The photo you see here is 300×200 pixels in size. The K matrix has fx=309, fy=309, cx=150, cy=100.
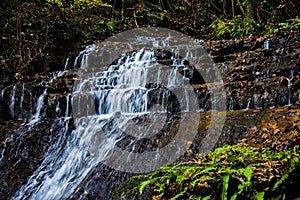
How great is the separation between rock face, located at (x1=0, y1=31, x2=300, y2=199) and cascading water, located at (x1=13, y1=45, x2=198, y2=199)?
0.63ft

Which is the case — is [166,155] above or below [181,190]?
below

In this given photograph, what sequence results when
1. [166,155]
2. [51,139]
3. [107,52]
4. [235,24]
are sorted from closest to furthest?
[166,155] → [51,139] → [107,52] → [235,24]

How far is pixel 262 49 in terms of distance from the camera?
7.55 meters

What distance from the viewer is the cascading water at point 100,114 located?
5.29 meters

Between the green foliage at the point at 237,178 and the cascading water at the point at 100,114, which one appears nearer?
the green foliage at the point at 237,178

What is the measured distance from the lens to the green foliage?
205cm

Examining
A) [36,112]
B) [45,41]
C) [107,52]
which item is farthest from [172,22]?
[36,112]

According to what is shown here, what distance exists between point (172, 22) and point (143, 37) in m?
2.14

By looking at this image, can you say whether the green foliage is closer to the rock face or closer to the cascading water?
the rock face

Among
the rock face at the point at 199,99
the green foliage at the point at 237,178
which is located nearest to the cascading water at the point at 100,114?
the rock face at the point at 199,99

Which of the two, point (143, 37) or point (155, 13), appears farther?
point (155, 13)

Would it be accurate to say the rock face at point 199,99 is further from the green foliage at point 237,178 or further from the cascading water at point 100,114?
the green foliage at point 237,178

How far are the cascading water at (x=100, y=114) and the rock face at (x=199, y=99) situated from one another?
0.63ft

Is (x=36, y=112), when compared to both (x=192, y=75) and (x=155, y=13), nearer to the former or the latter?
(x=192, y=75)
